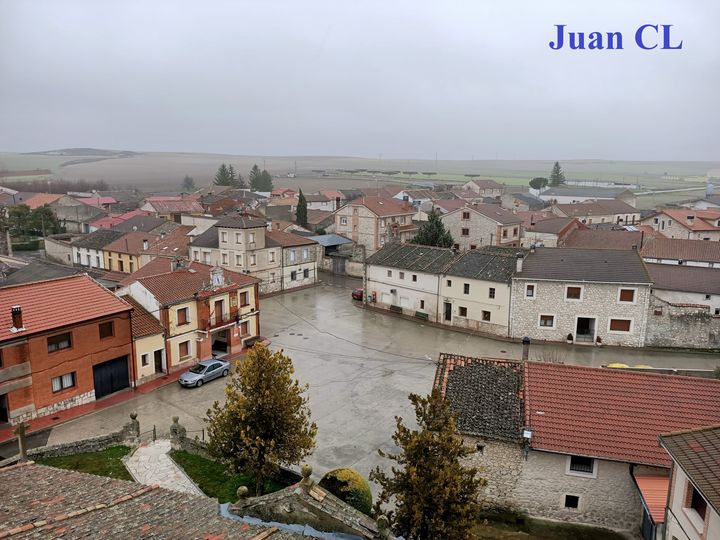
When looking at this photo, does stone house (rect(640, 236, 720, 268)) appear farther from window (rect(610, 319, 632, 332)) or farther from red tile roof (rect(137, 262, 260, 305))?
red tile roof (rect(137, 262, 260, 305))

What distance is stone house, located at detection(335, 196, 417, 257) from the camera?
67.4m

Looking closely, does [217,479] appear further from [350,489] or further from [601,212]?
[601,212]

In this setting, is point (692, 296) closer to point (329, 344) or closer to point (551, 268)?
point (551, 268)

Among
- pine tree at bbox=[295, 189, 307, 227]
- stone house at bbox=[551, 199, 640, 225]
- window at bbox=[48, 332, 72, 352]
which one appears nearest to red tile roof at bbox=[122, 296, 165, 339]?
window at bbox=[48, 332, 72, 352]

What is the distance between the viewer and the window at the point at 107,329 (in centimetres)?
2842

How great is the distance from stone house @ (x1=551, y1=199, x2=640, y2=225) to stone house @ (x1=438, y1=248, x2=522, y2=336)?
157ft

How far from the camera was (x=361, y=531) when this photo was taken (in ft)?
43.2

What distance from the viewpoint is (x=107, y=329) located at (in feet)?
94.2

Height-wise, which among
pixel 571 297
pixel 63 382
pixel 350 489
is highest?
pixel 571 297

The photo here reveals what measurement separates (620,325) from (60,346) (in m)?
35.1

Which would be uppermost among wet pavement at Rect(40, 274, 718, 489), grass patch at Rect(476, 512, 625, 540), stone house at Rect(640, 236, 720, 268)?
stone house at Rect(640, 236, 720, 268)

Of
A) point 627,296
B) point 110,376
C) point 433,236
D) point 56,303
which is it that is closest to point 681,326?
point 627,296

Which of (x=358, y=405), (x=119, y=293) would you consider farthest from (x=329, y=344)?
(x=119, y=293)

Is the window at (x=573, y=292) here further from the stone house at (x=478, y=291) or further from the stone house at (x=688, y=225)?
the stone house at (x=688, y=225)
